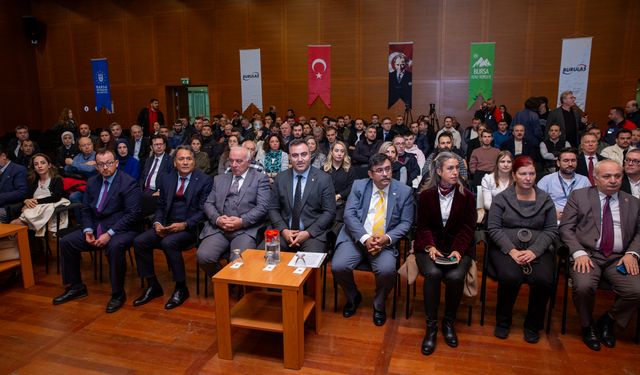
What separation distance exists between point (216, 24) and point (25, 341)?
34.8 feet

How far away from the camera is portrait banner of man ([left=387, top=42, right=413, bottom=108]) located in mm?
10727

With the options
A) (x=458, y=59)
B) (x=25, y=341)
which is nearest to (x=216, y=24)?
(x=458, y=59)

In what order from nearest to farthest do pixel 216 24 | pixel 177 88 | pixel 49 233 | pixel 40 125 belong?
pixel 49 233 → pixel 216 24 → pixel 177 88 → pixel 40 125

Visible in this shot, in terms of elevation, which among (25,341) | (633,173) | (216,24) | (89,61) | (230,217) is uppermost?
(216,24)

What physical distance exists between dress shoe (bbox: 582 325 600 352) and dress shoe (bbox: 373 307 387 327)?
1.43 metres

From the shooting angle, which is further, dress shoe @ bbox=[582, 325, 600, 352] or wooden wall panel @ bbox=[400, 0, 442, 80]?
wooden wall panel @ bbox=[400, 0, 442, 80]

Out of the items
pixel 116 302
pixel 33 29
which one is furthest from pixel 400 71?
pixel 33 29

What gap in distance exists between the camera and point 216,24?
12.1 meters

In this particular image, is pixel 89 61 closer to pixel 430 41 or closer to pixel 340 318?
pixel 430 41

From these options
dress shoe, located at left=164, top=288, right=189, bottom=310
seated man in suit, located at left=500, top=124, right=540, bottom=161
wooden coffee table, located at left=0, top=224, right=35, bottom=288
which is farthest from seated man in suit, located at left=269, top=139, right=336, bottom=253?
seated man in suit, located at left=500, top=124, right=540, bottom=161

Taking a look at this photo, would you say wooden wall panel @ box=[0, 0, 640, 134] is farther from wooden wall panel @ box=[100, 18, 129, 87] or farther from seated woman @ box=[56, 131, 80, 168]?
seated woman @ box=[56, 131, 80, 168]

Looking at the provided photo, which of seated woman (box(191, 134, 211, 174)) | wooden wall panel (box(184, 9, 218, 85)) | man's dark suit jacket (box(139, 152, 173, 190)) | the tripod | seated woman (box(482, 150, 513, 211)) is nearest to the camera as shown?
seated woman (box(482, 150, 513, 211))

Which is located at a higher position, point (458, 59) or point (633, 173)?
point (458, 59)

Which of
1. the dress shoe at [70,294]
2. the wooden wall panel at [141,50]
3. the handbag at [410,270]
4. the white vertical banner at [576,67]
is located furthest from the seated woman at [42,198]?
the white vertical banner at [576,67]
